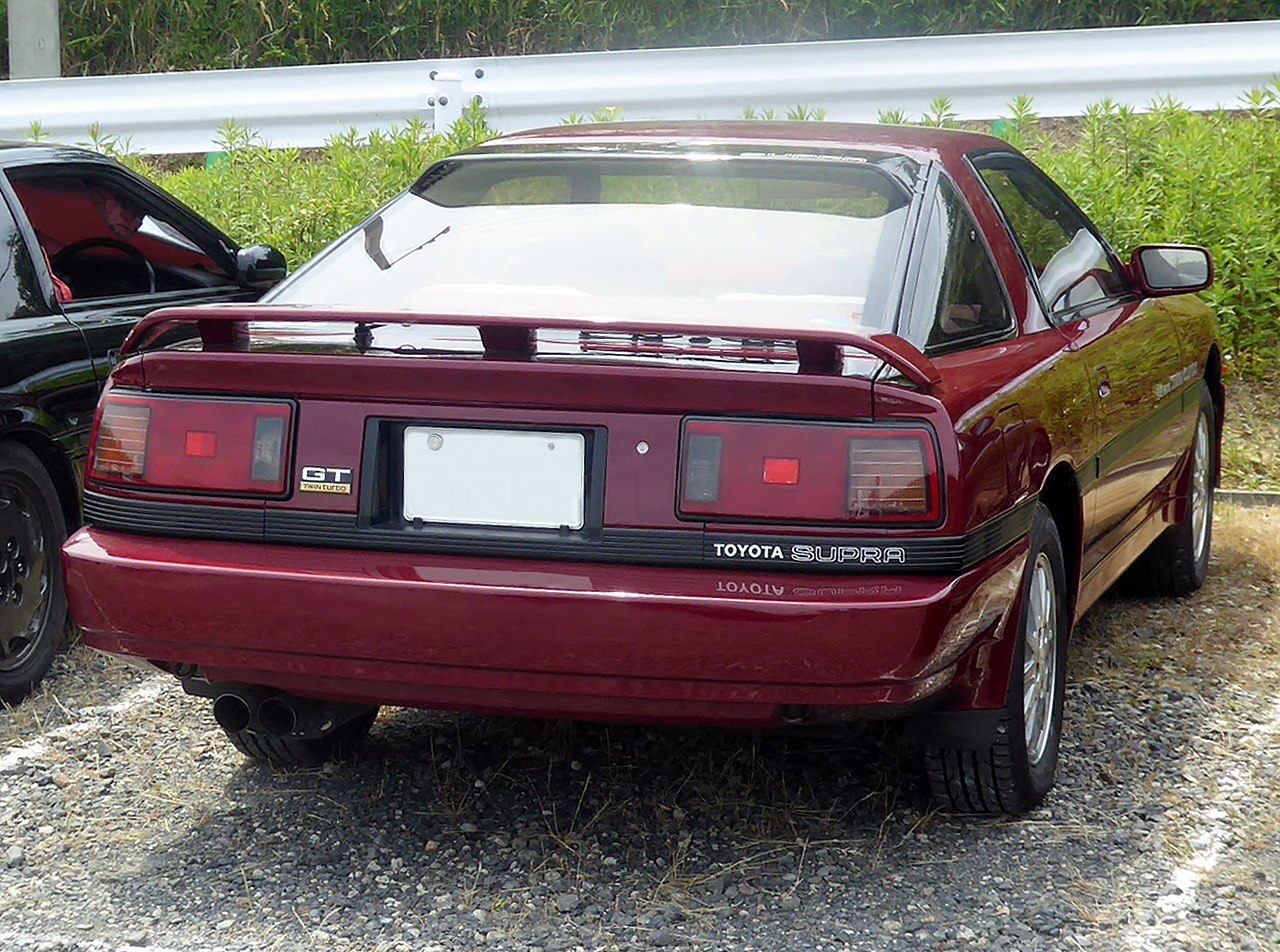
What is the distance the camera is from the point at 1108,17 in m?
10.0

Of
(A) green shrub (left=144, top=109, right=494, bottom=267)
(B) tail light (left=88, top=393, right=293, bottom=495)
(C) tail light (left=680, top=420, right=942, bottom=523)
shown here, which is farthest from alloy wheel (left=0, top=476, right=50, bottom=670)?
(A) green shrub (left=144, top=109, right=494, bottom=267)

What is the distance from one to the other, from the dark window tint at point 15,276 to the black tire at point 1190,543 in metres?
3.31

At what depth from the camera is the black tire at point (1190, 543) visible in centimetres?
557

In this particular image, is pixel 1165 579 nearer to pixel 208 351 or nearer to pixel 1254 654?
pixel 1254 654

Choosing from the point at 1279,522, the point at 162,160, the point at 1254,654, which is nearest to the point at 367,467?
the point at 1254,654

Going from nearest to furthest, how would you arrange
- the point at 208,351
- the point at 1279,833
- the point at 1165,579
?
the point at 208,351, the point at 1279,833, the point at 1165,579

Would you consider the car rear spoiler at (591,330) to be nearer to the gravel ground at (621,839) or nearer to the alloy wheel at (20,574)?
the gravel ground at (621,839)

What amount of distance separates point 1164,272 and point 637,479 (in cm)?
233

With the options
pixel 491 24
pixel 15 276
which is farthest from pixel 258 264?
pixel 491 24

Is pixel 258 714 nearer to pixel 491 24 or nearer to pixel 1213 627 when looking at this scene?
pixel 1213 627

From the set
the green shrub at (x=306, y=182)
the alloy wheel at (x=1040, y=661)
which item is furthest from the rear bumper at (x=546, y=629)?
the green shrub at (x=306, y=182)

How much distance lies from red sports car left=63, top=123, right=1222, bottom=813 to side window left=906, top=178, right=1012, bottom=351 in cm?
1

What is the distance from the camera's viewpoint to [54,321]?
5035 millimetres

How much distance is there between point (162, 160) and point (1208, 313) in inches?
265
